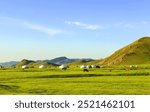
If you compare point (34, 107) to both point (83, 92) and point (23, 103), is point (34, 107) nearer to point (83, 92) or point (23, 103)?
point (23, 103)

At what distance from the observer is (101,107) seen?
25281 mm

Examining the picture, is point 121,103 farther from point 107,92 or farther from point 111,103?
point 107,92

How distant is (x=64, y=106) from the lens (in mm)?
25156

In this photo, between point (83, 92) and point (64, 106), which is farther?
point (83, 92)

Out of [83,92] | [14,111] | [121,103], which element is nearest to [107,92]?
[83,92]

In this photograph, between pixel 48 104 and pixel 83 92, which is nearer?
pixel 48 104

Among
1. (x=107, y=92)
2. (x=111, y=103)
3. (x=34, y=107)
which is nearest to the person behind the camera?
(x=34, y=107)

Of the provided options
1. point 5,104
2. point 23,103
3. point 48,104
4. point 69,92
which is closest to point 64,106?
point 48,104

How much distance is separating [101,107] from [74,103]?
7.60 ft

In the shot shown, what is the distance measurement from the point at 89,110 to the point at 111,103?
2173mm

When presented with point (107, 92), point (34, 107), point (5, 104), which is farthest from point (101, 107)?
point (107, 92)

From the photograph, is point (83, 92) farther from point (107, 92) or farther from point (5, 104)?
point (5, 104)

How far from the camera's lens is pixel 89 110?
25.2m

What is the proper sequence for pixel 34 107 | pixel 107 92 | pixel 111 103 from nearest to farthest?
pixel 34 107 → pixel 111 103 → pixel 107 92
